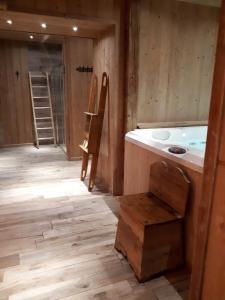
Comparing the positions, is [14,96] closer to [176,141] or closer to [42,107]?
[42,107]

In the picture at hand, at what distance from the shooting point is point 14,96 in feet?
16.7

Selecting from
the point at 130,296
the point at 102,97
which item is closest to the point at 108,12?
the point at 102,97

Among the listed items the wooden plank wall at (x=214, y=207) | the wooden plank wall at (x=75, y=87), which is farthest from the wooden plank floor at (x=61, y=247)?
the wooden plank wall at (x=75, y=87)

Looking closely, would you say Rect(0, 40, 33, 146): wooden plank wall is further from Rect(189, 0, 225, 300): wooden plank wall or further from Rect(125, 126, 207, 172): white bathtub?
Rect(189, 0, 225, 300): wooden plank wall


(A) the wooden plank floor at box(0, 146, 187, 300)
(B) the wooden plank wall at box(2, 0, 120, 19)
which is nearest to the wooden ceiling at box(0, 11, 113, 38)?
(B) the wooden plank wall at box(2, 0, 120, 19)

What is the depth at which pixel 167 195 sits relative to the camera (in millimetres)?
1787

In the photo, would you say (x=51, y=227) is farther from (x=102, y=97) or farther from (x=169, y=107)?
(x=169, y=107)

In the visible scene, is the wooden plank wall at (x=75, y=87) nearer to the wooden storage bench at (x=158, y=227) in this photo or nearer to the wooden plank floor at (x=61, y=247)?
the wooden plank floor at (x=61, y=247)

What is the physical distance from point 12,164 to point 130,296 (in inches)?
126

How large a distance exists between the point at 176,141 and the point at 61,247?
159 centimetres

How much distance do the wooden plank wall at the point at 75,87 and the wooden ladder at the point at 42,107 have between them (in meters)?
1.26

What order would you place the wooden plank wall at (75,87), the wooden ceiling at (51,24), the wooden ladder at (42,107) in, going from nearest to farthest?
1. the wooden ceiling at (51,24)
2. the wooden plank wall at (75,87)
3. the wooden ladder at (42,107)

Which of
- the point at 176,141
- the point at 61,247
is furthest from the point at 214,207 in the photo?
the point at 176,141

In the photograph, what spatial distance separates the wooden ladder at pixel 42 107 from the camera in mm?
5246
